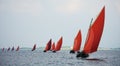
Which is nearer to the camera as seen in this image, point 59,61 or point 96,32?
point 96,32

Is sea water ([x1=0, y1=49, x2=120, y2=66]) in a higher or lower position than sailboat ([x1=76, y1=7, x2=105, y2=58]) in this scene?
lower

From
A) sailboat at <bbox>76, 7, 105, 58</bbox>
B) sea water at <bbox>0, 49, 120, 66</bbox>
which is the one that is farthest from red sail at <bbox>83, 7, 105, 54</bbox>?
sea water at <bbox>0, 49, 120, 66</bbox>

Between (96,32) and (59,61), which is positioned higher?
(96,32)

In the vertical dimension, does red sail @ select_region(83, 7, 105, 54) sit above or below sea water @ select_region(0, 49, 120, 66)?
above

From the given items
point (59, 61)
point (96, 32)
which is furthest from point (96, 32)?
point (59, 61)

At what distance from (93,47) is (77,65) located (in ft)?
17.7

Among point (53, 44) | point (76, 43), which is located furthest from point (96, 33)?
point (53, 44)

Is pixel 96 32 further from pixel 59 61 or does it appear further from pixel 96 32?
pixel 59 61

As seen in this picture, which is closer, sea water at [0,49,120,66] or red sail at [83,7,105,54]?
red sail at [83,7,105,54]

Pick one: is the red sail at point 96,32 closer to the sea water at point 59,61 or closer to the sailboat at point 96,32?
the sailboat at point 96,32

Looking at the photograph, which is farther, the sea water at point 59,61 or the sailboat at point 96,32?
the sea water at point 59,61

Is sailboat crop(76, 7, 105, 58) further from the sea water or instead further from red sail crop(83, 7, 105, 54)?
the sea water

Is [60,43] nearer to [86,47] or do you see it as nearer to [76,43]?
[76,43]

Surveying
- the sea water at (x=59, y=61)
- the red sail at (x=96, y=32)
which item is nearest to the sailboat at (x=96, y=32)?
the red sail at (x=96, y=32)
